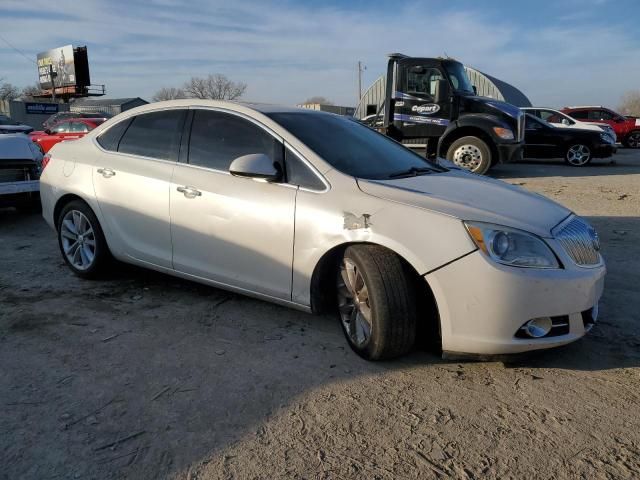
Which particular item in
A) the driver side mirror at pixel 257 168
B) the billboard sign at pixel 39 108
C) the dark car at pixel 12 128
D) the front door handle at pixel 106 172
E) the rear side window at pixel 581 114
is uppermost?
the billboard sign at pixel 39 108

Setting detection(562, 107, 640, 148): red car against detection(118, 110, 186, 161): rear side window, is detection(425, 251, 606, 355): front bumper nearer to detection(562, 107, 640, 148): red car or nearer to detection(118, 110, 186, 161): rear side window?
detection(118, 110, 186, 161): rear side window

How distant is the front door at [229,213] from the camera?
134 inches

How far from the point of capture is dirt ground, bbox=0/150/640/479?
2.26m

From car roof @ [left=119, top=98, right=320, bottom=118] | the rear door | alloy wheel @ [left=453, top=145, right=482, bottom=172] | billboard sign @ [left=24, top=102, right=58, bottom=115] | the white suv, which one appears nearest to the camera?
car roof @ [left=119, top=98, right=320, bottom=118]

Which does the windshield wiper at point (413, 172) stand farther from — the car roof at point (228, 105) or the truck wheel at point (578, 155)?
the truck wheel at point (578, 155)

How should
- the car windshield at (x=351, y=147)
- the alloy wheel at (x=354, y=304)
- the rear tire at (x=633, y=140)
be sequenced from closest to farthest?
the alloy wheel at (x=354, y=304), the car windshield at (x=351, y=147), the rear tire at (x=633, y=140)

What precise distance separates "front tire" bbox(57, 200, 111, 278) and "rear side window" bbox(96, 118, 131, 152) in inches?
21.3

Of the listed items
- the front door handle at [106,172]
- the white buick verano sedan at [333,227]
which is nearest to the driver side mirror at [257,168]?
the white buick verano sedan at [333,227]

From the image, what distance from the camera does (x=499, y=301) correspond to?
8.91 feet

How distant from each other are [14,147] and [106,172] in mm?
3737

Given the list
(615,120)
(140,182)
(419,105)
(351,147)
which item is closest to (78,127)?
(419,105)

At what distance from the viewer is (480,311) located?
2752 millimetres

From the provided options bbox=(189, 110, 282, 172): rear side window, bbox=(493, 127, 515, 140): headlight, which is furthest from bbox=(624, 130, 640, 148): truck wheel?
bbox=(189, 110, 282, 172): rear side window

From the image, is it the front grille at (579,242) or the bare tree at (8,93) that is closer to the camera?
the front grille at (579,242)
